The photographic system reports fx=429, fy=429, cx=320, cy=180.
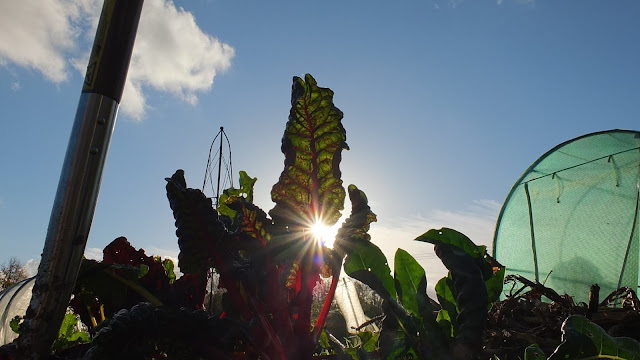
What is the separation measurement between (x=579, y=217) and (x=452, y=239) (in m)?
5.53

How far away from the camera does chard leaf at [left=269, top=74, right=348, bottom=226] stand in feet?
3.80

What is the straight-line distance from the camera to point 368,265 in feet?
3.64

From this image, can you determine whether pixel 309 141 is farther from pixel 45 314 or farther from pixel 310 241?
pixel 45 314

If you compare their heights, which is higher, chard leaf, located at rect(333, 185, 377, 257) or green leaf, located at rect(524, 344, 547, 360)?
chard leaf, located at rect(333, 185, 377, 257)

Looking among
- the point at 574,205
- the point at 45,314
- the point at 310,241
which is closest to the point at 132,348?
the point at 45,314

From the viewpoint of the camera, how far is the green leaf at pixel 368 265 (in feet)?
3.58

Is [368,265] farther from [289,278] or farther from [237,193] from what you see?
[237,193]

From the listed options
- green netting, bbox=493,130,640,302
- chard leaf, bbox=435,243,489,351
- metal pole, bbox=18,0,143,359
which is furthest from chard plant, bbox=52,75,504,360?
green netting, bbox=493,130,640,302

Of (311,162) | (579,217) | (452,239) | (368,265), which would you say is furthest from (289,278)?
(579,217)

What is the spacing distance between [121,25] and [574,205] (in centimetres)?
609

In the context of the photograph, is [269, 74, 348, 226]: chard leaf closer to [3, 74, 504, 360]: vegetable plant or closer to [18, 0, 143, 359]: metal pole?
[3, 74, 504, 360]: vegetable plant

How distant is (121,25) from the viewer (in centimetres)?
100

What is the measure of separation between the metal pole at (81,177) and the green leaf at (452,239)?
75 cm

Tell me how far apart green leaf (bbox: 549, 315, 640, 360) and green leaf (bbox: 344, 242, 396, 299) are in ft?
1.35
